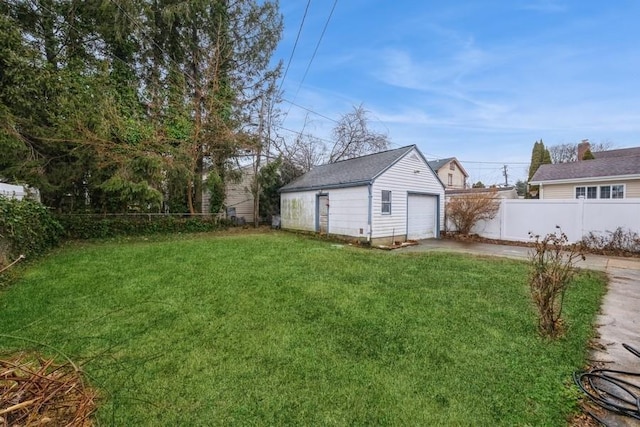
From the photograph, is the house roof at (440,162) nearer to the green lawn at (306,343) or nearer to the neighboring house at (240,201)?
the neighboring house at (240,201)

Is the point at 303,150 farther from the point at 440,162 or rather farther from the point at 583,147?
the point at 583,147

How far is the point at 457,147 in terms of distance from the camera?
23719 millimetres

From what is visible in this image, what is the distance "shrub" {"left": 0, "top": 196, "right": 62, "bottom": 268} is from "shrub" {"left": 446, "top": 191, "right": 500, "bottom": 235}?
13781 millimetres

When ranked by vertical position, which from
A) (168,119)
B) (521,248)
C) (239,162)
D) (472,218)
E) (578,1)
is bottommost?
(521,248)

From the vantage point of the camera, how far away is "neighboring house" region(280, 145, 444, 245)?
408 inches

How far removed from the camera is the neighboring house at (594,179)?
1312 cm

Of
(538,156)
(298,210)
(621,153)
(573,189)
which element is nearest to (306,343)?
(298,210)

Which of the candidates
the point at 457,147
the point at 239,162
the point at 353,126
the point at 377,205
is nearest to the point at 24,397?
the point at 377,205

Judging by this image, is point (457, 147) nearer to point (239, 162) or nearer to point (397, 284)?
point (239, 162)

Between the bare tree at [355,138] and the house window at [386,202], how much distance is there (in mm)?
9359

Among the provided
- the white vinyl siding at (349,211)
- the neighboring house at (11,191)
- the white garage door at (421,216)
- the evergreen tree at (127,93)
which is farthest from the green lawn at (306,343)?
the evergreen tree at (127,93)

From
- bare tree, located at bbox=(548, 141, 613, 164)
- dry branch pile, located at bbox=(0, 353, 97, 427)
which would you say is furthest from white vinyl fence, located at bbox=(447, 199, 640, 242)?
bare tree, located at bbox=(548, 141, 613, 164)

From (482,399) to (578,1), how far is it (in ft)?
32.8

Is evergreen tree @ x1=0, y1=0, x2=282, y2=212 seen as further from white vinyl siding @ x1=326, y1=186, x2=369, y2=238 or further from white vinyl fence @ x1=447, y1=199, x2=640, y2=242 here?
white vinyl fence @ x1=447, y1=199, x2=640, y2=242
